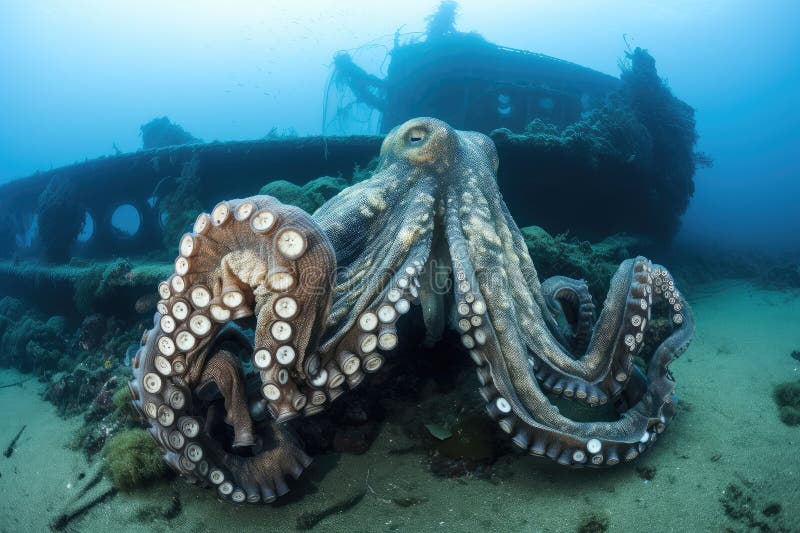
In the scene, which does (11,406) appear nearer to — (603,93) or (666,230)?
(666,230)

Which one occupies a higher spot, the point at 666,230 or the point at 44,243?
the point at 666,230

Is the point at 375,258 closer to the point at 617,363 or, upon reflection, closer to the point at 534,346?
the point at 534,346

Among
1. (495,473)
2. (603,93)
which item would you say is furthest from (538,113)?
(495,473)

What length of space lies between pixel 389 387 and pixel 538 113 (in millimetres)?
13721

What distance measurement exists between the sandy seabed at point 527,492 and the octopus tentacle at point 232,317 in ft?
1.92

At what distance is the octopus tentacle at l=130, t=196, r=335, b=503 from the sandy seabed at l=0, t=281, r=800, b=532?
584 millimetres

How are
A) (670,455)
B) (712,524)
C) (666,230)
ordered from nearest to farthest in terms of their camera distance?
(712,524)
(670,455)
(666,230)

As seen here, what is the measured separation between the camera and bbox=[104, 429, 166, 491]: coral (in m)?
3.35

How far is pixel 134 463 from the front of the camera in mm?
3389

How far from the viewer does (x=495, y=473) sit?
321cm

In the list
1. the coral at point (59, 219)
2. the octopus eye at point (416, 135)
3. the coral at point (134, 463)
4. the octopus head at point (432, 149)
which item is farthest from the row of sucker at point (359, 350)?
the coral at point (59, 219)

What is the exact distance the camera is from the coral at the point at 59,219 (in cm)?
1216

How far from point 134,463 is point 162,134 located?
67.4 feet

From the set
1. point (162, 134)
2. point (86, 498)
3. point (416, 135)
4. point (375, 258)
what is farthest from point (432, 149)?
point (162, 134)
